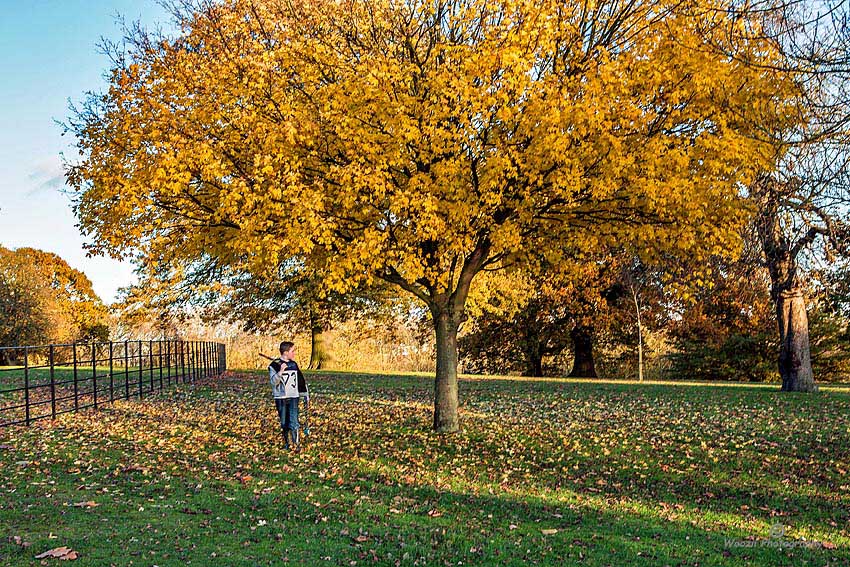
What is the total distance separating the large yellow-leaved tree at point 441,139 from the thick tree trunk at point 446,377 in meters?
0.04

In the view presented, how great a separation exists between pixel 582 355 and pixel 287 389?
25.5 m

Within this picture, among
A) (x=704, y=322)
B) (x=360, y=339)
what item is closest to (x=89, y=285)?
(x=360, y=339)

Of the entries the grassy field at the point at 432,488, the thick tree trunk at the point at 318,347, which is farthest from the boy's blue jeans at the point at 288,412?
the thick tree trunk at the point at 318,347

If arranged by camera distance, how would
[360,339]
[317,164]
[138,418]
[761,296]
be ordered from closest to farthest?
[317,164], [138,418], [761,296], [360,339]

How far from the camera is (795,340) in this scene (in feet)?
69.0

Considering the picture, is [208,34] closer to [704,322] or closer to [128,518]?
[128,518]

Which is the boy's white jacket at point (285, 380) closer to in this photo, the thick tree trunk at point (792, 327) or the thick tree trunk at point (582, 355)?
the thick tree trunk at point (792, 327)

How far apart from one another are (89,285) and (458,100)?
2149 inches

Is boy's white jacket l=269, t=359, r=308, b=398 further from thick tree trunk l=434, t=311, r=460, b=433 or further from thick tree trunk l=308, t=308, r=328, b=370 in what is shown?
thick tree trunk l=308, t=308, r=328, b=370

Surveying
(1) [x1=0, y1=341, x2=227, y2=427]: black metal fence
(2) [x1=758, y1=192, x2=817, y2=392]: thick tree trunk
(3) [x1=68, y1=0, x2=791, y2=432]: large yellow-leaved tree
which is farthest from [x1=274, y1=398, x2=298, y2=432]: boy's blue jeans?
(2) [x1=758, y1=192, x2=817, y2=392]: thick tree trunk

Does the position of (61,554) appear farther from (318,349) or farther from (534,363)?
(534,363)

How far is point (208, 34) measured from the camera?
15.2 meters

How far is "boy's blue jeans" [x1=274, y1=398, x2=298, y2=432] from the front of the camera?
38.8 ft

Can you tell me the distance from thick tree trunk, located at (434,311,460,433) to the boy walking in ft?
8.86
